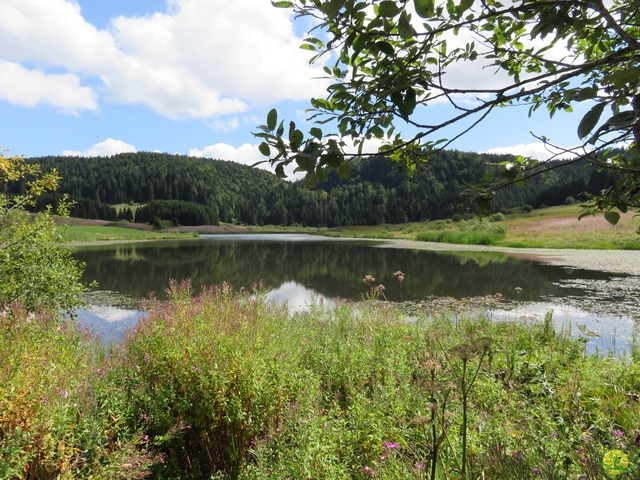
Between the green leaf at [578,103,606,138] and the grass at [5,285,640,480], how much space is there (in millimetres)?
1072

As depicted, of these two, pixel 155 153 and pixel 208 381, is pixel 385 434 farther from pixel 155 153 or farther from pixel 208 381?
pixel 155 153

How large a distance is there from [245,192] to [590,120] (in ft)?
548

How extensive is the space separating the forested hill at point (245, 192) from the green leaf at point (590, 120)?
108 m

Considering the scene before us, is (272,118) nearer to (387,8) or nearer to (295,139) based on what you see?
(295,139)

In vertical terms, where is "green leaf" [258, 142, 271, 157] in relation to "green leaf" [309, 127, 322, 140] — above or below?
below

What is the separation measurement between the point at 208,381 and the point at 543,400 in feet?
12.4

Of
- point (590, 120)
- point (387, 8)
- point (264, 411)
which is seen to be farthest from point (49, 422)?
point (590, 120)

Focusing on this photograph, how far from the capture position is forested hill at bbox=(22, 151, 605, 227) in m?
111

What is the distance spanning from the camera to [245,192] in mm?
163125

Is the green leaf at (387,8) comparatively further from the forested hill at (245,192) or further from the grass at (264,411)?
the forested hill at (245,192)

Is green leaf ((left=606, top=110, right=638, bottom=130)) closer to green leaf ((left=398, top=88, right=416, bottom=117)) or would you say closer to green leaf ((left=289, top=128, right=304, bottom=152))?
green leaf ((left=398, top=88, right=416, bottom=117))

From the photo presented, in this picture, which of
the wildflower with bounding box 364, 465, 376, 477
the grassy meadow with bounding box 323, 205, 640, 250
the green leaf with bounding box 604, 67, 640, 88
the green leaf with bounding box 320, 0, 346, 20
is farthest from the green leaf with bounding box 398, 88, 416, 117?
the grassy meadow with bounding box 323, 205, 640, 250

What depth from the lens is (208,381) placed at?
329 cm

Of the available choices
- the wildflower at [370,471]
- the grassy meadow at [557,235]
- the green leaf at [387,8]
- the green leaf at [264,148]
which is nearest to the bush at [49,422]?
the wildflower at [370,471]
